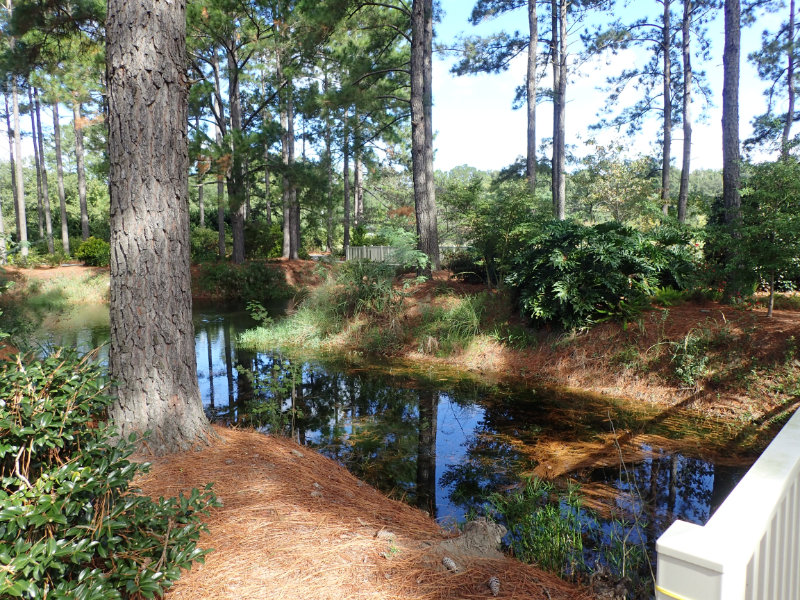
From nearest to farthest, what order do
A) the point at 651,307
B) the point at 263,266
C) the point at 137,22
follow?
the point at 137,22 < the point at 651,307 < the point at 263,266

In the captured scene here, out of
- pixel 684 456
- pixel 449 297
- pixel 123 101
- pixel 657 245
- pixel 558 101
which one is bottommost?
pixel 684 456

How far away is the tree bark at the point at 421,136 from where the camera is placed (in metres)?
10.9

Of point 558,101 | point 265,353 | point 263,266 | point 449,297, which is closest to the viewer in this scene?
point 265,353

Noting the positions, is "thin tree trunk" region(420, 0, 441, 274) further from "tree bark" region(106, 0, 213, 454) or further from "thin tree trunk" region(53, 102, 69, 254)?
"thin tree trunk" region(53, 102, 69, 254)

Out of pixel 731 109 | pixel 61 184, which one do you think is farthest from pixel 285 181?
pixel 731 109

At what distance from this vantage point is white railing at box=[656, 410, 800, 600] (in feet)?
2.62

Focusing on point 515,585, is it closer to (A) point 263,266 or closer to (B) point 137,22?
(B) point 137,22

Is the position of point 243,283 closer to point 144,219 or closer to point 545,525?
point 144,219

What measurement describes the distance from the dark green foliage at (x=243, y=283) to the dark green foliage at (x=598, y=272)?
1057cm

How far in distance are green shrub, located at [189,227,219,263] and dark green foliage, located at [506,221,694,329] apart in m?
15.8

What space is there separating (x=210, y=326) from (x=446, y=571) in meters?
10.4

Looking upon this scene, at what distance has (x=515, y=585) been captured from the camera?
2328 millimetres

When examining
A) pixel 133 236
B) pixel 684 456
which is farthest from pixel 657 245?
pixel 133 236

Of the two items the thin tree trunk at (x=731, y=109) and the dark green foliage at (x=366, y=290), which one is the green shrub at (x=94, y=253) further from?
the thin tree trunk at (x=731, y=109)
